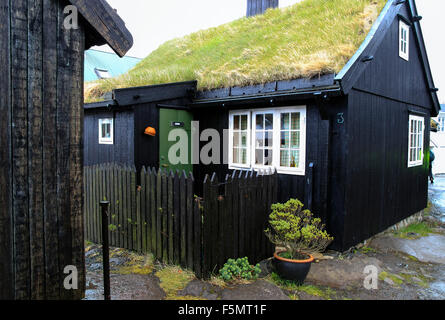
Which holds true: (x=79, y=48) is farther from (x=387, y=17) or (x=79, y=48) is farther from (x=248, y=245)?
(x=387, y=17)

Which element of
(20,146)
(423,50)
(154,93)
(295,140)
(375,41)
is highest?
(423,50)

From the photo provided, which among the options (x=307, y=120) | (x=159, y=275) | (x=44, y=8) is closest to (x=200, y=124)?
(x=307, y=120)

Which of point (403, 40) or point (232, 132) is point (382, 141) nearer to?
point (403, 40)

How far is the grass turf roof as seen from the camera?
696 cm

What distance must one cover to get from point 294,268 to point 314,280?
2.18 feet

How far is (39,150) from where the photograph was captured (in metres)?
2.79

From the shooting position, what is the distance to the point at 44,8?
2797 millimetres

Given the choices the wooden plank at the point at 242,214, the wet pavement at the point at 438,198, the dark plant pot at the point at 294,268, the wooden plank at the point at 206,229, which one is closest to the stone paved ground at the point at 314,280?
the dark plant pot at the point at 294,268

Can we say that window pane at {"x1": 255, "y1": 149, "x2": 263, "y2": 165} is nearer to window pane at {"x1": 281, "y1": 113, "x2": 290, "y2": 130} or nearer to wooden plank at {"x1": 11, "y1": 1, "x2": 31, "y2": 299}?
window pane at {"x1": 281, "y1": 113, "x2": 290, "y2": 130}

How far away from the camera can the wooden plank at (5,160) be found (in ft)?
8.43

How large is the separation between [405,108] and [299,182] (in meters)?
4.34

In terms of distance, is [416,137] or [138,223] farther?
[416,137]

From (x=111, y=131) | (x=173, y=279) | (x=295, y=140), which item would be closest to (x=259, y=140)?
(x=295, y=140)

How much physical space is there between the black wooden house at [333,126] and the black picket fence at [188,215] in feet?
3.38
